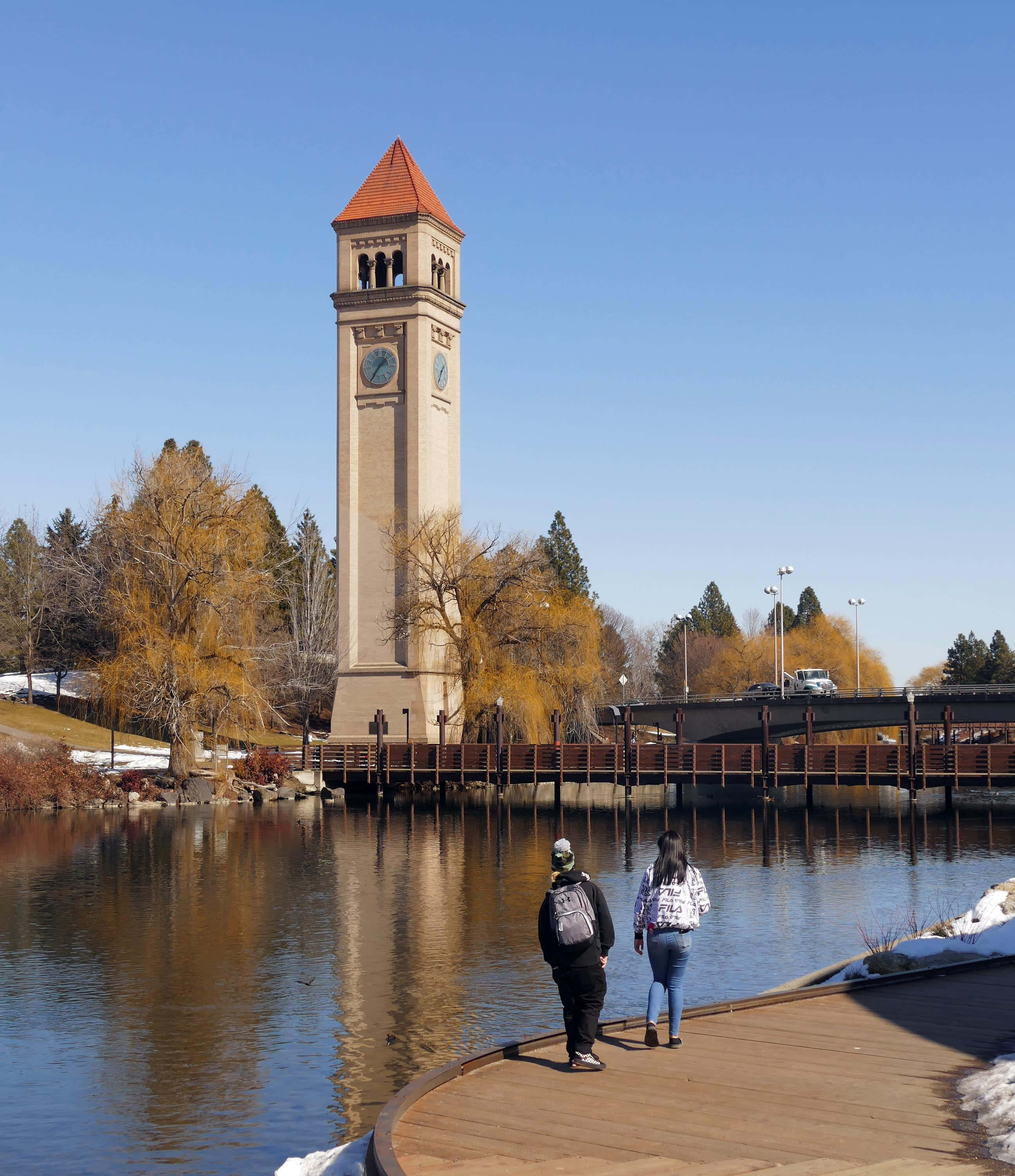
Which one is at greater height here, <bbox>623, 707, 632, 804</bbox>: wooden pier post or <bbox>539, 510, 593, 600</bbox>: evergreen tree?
<bbox>539, 510, 593, 600</bbox>: evergreen tree

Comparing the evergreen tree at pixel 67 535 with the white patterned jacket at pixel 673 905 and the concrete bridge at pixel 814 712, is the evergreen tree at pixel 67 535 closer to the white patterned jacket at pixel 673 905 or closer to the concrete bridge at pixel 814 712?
the concrete bridge at pixel 814 712

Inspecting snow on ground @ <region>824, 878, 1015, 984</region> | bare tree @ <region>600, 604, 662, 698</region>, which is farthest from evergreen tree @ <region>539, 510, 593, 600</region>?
snow on ground @ <region>824, 878, 1015, 984</region>

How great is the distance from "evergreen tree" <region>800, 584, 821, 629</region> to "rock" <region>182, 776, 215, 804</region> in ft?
334

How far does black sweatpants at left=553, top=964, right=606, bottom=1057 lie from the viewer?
10.9m

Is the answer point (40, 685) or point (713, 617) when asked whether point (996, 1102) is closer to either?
point (40, 685)

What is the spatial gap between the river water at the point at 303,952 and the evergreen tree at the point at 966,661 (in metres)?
82.9

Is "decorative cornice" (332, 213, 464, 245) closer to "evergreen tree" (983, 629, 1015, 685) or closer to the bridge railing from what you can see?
the bridge railing

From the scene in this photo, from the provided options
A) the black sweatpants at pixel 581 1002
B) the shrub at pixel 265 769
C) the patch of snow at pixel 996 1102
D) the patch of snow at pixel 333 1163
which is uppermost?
the shrub at pixel 265 769

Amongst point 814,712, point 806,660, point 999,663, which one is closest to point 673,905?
point 814,712

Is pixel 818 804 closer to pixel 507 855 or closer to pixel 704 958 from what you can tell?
pixel 507 855

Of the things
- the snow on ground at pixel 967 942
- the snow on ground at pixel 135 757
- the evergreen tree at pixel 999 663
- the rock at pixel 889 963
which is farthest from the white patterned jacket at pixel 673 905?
the evergreen tree at pixel 999 663

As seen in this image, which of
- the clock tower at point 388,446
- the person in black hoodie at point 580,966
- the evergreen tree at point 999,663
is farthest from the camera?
the evergreen tree at point 999,663

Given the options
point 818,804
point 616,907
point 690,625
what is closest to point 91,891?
point 616,907

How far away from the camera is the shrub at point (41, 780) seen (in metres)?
52.9
